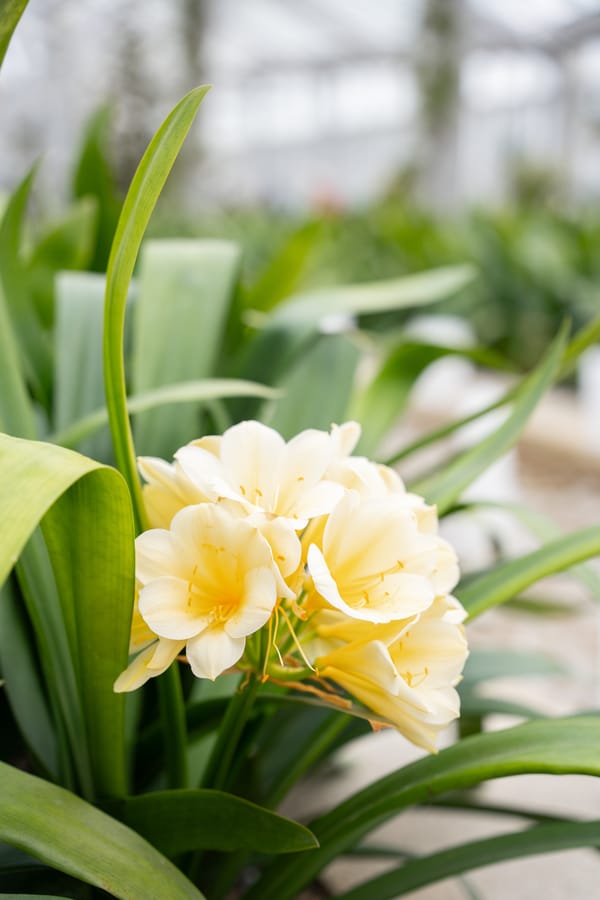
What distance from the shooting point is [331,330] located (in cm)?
89

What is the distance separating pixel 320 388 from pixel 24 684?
36 cm

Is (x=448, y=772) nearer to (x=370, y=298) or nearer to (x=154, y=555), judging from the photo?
(x=154, y=555)

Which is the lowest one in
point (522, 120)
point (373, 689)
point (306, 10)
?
point (522, 120)

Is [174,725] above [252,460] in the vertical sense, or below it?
below

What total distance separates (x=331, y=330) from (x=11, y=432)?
39 cm

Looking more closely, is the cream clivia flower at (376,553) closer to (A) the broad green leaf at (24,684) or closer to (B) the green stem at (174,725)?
(B) the green stem at (174,725)

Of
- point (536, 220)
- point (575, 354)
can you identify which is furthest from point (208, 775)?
point (536, 220)

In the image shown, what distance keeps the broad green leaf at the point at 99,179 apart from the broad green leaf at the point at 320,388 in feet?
1.61

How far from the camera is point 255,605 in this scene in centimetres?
40

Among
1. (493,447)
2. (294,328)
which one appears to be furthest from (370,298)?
(493,447)

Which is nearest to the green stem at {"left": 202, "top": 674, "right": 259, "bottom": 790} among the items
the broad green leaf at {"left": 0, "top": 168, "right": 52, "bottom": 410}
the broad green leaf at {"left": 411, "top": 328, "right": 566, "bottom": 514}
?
the broad green leaf at {"left": 411, "top": 328, "right": 566, "bottom": 514}

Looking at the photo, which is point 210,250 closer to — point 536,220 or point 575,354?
point 575,354

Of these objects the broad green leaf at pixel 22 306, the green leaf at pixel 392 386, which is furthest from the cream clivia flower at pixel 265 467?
the broad green leaf at pixel 22 306

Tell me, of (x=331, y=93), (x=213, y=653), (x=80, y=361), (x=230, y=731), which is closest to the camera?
(x=213, y=653)
